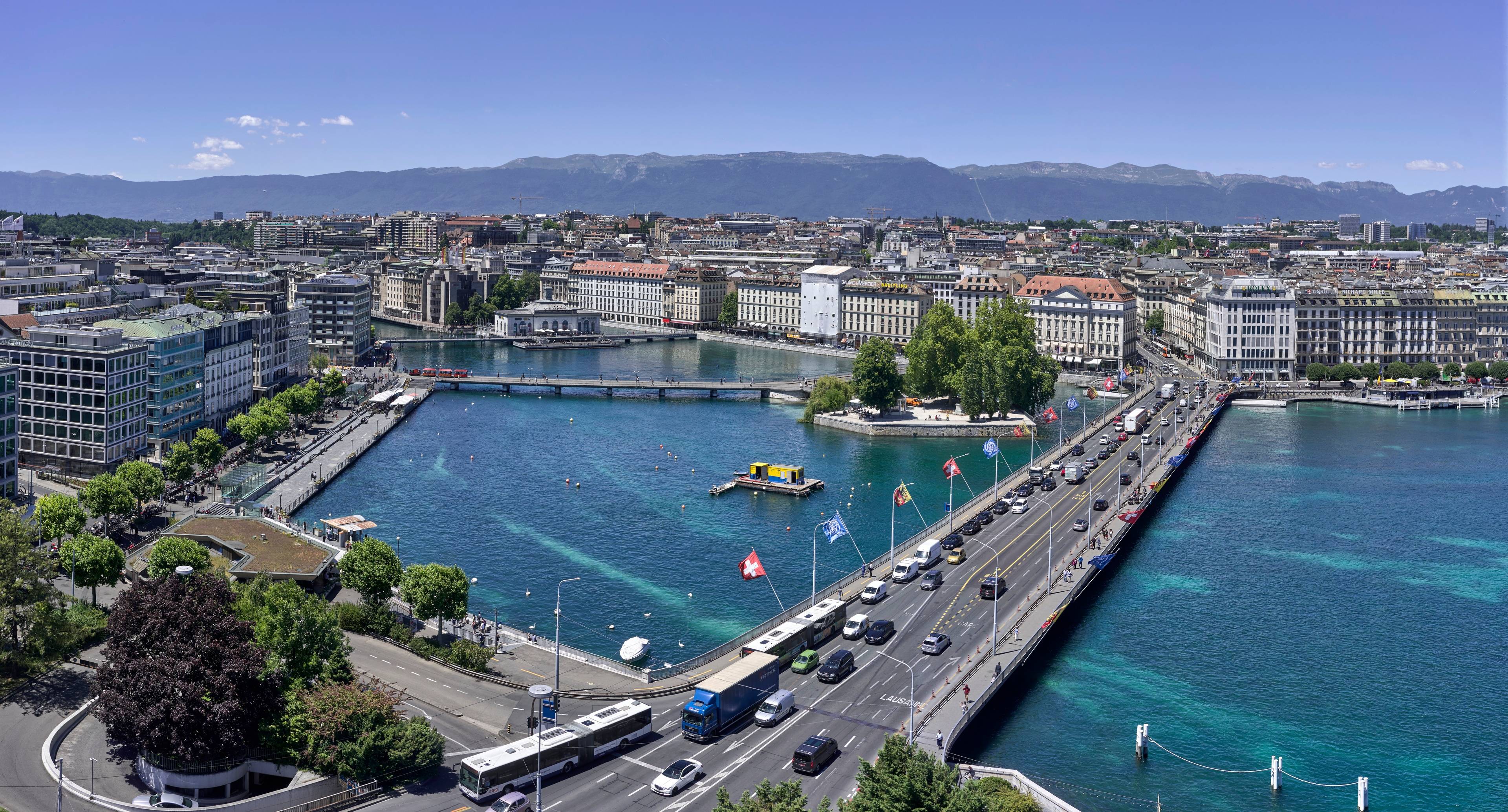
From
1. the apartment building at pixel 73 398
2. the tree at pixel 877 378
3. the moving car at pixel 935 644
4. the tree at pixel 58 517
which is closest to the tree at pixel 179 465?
the apartment building at pixel 73 398

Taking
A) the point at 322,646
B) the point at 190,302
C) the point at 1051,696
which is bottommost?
the point at 1051,696

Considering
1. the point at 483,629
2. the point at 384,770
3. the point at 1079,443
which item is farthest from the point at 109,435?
the point at 1079,443

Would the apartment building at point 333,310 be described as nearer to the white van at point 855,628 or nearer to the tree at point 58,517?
the tree at point 58,517

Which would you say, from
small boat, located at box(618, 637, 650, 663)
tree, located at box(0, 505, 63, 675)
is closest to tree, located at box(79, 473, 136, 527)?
tree, located at box(0, 505, 63, 675)

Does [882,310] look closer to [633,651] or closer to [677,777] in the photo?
[633,651]

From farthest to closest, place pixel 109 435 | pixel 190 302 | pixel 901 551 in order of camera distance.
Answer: pixel 190 302 → pixel 109 435 → pixel 901 551

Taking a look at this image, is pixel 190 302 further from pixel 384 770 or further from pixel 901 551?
pixel 384 770

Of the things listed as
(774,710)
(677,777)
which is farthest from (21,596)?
(774,710)
